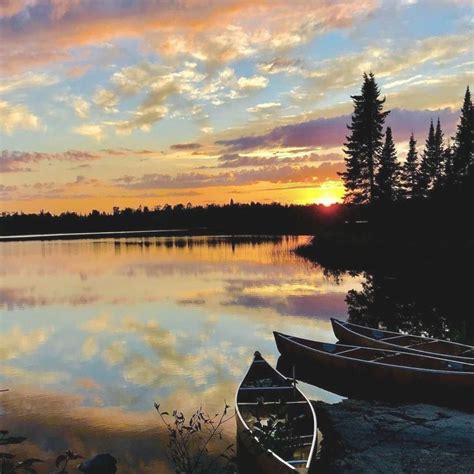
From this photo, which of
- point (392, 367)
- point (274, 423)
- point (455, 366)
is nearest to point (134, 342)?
point (392, 367)

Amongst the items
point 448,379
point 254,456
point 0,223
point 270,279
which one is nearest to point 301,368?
point 448,379

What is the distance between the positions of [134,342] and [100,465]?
472 inches

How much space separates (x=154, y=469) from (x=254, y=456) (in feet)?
7.43

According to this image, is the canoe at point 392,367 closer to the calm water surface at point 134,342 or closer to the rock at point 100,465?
the calm water surface at point 134,342

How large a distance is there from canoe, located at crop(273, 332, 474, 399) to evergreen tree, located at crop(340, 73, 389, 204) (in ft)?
125

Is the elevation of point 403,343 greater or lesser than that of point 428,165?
lesser

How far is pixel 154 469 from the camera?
32.8 feet

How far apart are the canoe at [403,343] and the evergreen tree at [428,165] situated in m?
50.3

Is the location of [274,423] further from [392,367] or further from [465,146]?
[465,146]

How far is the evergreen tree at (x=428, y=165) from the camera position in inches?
2625

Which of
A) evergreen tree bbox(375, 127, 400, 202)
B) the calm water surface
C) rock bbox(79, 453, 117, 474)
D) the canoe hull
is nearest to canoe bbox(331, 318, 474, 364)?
the calm water surface

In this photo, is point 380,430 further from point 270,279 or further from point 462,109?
point 462,109

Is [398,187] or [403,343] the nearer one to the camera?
[403,343]

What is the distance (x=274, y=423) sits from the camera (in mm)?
10328
